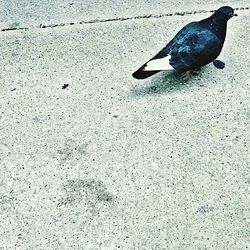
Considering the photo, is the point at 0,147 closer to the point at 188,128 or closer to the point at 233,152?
the point at 188,128

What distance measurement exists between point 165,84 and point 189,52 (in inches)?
11.9

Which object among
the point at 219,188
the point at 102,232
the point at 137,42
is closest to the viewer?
the point at 102,232

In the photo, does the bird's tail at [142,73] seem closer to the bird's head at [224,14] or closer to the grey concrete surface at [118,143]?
the grey concrete surface at [118,143]

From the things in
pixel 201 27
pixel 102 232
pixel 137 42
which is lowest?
pixel 102 232

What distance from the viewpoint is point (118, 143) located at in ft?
9.89

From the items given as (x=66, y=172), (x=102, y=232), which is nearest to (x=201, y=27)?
(x=66, y=172)

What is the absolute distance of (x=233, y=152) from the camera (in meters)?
2.91

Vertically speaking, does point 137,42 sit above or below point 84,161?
above

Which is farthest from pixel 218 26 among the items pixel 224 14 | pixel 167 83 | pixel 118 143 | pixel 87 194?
pixel 87 194

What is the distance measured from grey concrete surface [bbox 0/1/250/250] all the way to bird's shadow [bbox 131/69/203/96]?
0.04ft

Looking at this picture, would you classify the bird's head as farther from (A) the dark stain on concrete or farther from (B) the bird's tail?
(A) the dark stain on concrete

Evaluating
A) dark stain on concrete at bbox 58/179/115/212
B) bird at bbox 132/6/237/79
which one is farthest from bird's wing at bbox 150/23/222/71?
dark stain on concrete at bbox 58/179/115/212

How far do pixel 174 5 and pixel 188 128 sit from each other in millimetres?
1586

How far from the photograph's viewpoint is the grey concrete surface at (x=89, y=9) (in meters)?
4.14
